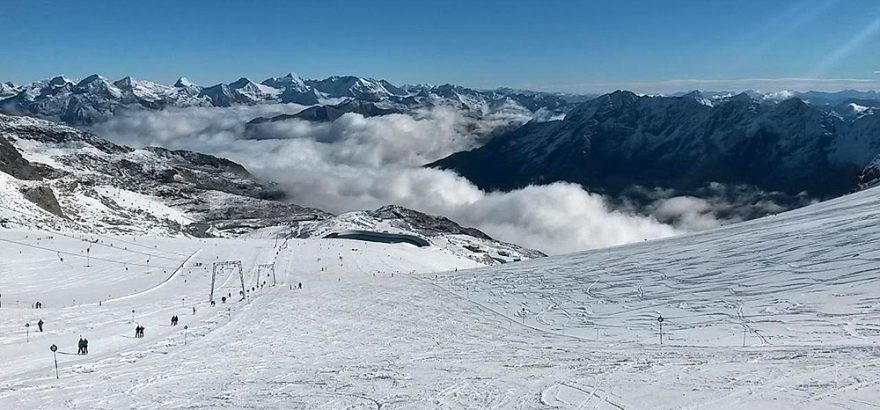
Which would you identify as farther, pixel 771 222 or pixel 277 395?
pixel 771 222

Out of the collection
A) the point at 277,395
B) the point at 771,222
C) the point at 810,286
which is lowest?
the point at 277,395

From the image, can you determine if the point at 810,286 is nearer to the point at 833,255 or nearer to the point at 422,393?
the point at 833,255

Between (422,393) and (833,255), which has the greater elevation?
(833,255)

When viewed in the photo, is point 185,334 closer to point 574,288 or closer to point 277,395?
point 277,395

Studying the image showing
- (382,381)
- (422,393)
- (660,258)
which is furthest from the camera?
(660,258)

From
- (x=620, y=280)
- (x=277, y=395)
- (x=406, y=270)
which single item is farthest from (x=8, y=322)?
(x=406, y=270)

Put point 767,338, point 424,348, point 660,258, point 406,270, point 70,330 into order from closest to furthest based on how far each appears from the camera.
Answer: point 767,338, point 424,348, point 70,330, point 660,258, point 406,270

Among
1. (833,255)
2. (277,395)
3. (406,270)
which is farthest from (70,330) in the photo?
(406,270)
